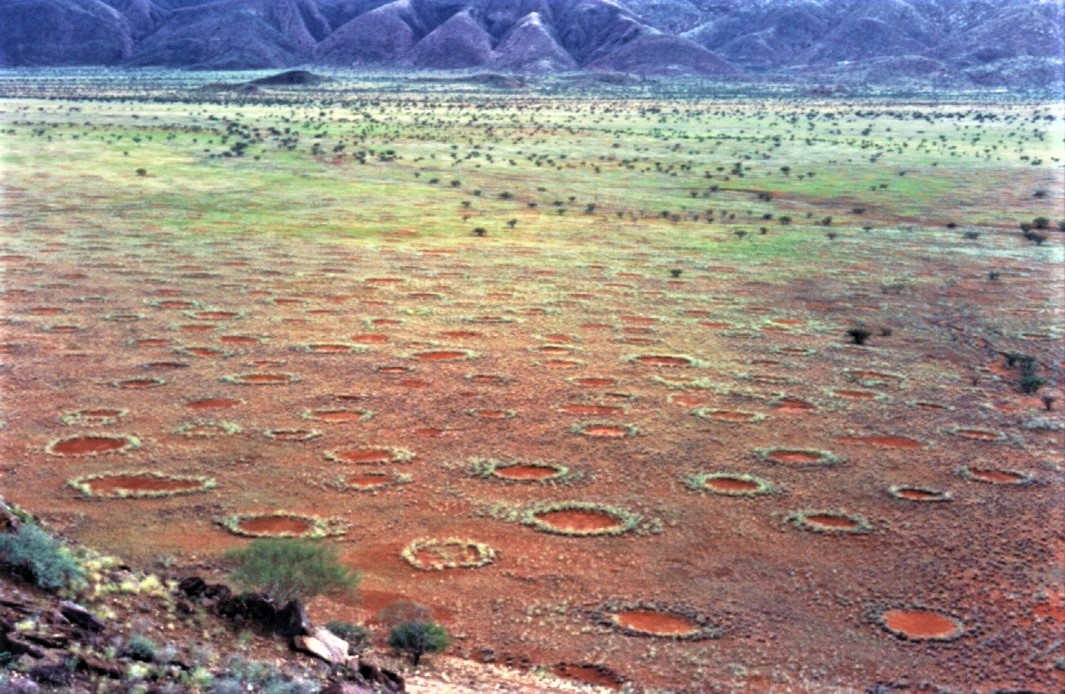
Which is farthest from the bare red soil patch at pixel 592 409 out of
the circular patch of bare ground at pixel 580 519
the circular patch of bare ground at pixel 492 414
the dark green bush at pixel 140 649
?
the dark green bush at pixel 140 649

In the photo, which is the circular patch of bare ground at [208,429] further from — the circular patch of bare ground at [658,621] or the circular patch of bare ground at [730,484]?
the circular patch of bare ground at [658,621]

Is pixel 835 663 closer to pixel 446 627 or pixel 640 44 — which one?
pixel 446 627

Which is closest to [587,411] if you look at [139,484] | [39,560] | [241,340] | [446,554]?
[446,554]

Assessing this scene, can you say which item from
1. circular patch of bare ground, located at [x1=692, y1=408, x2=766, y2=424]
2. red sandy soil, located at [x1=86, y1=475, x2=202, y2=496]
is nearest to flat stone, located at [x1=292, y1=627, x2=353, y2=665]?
red sandy soil, located at [x1=86, y1=475, x2=202, y2=496]

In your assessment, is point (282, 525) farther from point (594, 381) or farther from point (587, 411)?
point (594, 381)

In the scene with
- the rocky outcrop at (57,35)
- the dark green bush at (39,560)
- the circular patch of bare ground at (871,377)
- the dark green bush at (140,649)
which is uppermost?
the rocky outcrop at (57,35)

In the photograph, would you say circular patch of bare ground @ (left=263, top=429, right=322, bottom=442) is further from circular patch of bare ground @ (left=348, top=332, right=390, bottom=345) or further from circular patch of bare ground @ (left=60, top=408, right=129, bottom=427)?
circular patch of bare ground @ (left=348, top=332, right=390, bottom=345)
